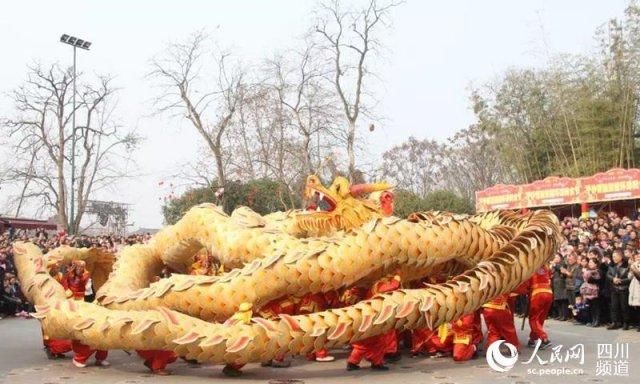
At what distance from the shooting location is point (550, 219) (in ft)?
24.1

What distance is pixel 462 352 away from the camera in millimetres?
6660

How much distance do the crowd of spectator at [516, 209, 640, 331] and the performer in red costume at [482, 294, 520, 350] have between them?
9.19 ft

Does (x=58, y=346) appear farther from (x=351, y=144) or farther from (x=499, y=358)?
(x=351, y=144)

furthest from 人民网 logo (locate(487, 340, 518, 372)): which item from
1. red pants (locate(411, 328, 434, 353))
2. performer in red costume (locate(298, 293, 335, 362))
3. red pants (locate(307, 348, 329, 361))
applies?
red pants (locate(307, 348, 329, 361))

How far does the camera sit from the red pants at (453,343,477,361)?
666 cm

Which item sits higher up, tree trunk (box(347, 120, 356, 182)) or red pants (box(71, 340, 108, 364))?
tree trunk (box(347, 120, 356, 182))

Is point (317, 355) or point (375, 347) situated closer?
point (375, 347)

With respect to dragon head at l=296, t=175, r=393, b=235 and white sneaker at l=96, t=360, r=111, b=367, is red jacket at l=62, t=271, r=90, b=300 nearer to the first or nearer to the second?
white sneaker at l=96, t=360, r=111, b=367

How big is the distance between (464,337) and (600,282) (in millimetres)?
3805

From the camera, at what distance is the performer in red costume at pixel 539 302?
7402 millimetres

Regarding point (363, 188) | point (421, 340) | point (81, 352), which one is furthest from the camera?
point (363, 188)

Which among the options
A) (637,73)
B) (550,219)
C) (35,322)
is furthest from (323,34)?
(550,219)

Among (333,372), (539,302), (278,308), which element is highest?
(278,308)

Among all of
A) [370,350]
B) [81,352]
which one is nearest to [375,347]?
[370,350]
